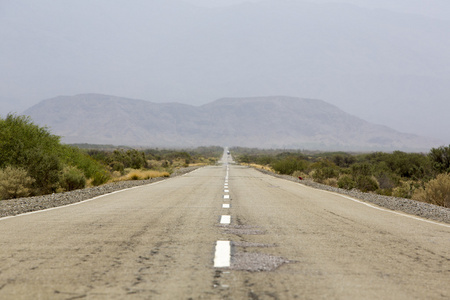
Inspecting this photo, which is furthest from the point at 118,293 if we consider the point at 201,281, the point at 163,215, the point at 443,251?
the point at 163,215

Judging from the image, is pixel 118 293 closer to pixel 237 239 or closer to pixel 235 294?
pixel 235 294

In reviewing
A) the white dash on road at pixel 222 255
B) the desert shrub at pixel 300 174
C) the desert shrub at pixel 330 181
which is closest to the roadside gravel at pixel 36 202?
the white dash on road at pixel 222 255

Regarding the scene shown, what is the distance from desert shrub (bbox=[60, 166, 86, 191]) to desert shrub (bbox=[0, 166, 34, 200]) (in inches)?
104

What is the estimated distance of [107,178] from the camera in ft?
97.8

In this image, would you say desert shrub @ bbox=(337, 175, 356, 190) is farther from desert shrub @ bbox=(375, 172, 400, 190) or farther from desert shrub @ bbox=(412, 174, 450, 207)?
desert shrub @ bbox=(412, 174, 450, 207)

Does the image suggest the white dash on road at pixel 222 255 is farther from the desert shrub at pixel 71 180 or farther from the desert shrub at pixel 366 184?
the desert shrub at pixel 366 184

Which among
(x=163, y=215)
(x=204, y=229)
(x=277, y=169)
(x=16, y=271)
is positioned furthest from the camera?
(x=277, y=169)

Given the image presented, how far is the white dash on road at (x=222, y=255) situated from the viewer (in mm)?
5493

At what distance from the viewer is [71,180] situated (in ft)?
71.5

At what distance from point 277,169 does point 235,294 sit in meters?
46.0

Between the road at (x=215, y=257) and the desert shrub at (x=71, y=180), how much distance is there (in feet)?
38.3

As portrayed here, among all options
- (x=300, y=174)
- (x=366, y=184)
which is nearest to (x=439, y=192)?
(x=366, y=184)

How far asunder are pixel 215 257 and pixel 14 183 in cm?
1400

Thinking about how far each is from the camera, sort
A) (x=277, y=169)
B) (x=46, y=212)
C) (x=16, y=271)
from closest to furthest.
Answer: (x=16, y=271)
(x=46, y=212)
(x=277, y=169)
